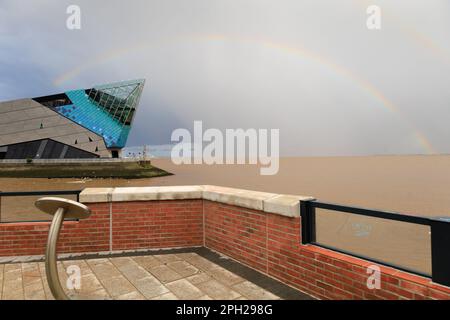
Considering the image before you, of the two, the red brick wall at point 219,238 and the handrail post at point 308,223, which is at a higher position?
the handrail post at point 308,223

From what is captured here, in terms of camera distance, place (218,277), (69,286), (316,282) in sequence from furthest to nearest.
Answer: (218,277) < (69,286) < (316,282)

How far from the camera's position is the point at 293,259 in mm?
4387

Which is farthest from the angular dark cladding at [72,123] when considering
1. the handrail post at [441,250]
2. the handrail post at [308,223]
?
the handrail post at [441,250]

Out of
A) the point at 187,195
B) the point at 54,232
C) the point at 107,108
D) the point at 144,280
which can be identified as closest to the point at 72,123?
the point at 107,108

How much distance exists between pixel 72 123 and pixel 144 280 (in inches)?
3103

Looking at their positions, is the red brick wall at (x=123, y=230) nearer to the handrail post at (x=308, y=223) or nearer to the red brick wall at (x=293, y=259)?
the red brick wall at (x=293, y=259)

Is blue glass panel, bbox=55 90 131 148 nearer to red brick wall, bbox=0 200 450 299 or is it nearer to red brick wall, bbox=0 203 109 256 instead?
red brick wall, bbox=0 203 109 256

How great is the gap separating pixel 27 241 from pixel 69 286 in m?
1.93

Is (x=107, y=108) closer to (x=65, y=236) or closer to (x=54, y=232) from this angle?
(x=65, y=236)

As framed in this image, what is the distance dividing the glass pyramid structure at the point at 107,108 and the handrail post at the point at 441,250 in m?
A: 78.5

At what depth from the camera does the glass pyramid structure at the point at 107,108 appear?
246 ft

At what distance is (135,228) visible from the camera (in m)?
5.94
